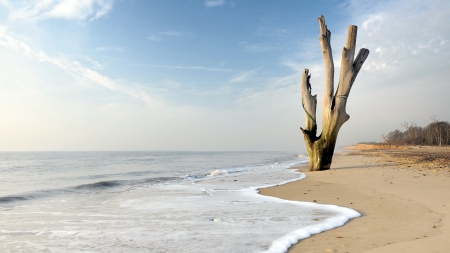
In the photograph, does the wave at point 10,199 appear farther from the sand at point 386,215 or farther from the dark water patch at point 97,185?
the sand at point 386,215

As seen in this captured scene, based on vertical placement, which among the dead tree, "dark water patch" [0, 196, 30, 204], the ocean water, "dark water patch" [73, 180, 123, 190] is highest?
the dead tree

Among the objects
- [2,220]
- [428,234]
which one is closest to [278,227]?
[428,234]

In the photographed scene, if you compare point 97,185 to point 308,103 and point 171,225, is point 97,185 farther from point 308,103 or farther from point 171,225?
point 308,103

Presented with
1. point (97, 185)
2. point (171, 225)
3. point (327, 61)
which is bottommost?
point (97, 185)

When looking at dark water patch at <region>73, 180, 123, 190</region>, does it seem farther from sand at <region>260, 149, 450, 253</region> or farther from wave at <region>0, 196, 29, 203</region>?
sand at <region>260, 149, 450, 253</region>

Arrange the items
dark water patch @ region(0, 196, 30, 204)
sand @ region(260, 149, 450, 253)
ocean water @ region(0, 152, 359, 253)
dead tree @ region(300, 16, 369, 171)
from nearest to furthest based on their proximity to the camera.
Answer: sand @ region(260, 149, 450, 253) → ocean water @ region(0, 152, 359, 253) → dark water patch @ region(0, 196, 30, 204) → dead tree @ region(300, 16, 369, 171)

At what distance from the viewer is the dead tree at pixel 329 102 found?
10.4 meters

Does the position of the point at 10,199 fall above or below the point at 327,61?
below

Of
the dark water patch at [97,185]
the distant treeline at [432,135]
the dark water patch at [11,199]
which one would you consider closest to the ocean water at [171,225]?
the dark water patch at [11,199]

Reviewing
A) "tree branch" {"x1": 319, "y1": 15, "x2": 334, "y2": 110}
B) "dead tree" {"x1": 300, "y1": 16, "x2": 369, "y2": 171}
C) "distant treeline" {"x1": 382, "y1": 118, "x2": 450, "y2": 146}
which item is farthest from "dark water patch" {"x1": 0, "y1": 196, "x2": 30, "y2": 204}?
"distant treeline" {"x1": 382, "y1": 118, "x2": 450, "y2": 146}

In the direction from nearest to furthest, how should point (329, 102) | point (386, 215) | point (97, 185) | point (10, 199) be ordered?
1. point (386, 215)
2. point (10, 199)
3. point (97, 185)
4. point (329, 102)

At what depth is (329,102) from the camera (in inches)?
417

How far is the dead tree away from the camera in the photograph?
410 inches

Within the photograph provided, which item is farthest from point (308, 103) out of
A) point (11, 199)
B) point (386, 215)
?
point (11, 199)
